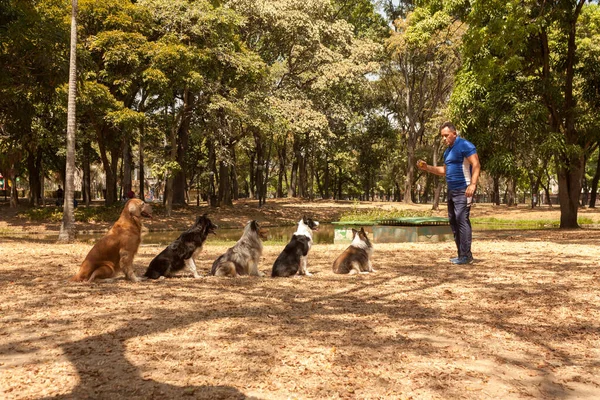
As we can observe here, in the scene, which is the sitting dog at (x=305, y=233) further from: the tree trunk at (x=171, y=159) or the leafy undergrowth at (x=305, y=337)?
the tree trunk at (x=171, y=159)

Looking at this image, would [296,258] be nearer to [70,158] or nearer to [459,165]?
[459,165]

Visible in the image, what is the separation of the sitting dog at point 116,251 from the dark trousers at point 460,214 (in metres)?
5.63

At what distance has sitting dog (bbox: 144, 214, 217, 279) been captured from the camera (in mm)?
8586

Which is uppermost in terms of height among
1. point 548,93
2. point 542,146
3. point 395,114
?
point 395,114

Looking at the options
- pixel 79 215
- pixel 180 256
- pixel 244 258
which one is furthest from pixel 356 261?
pixel 79 215

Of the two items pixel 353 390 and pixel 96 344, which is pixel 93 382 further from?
pixel 353 390

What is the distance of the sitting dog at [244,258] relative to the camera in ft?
29.1

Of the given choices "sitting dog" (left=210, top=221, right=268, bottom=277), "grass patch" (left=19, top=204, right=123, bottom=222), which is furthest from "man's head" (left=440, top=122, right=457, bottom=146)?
"grass patch" (left=19, top=204, right=123, bottom=222)

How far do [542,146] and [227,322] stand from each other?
16.8 meters

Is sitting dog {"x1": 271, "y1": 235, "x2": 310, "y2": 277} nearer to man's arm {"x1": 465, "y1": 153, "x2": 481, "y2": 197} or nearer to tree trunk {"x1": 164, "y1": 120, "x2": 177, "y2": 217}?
man's arm {"x1": 465, "y1": 153, "x2": 481, "y2": 197}

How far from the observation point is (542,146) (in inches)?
737

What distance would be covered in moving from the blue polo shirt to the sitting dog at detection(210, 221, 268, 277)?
3.67m

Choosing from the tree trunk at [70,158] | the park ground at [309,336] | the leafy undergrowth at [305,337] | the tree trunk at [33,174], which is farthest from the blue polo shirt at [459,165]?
the tree trunk at [33,174]

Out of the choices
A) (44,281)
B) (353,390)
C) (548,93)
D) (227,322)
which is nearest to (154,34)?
(548,93)
